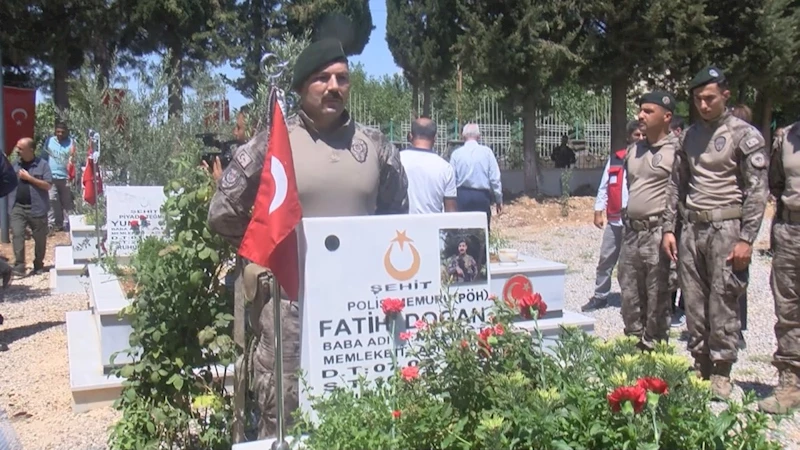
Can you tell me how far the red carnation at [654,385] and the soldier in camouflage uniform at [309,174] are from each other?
1310 mm

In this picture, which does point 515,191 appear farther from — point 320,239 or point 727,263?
point 320,239

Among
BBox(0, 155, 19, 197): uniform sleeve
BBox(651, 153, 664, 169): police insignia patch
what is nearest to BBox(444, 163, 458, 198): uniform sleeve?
BBox(651, 153, 664, 169): police insignia patch

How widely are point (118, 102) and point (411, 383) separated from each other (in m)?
9.44

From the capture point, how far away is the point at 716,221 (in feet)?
15.4

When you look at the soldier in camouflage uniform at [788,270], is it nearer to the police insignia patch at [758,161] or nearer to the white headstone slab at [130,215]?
the police insignia patch at [758,161]

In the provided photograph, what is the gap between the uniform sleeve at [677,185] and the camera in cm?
497

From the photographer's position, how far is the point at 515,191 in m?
20.5

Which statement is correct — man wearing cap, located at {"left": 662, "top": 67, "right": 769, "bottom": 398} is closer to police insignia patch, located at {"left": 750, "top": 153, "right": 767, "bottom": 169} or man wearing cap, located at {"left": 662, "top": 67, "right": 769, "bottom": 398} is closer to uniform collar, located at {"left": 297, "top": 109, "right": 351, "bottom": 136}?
police insignia patch, located at {"left": 750, "top": 153, "right": 767, "bottom": 169}

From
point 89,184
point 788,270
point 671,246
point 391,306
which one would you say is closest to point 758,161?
point 788,270

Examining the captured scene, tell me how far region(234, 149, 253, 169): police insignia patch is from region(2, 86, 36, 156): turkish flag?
1299 centimetres

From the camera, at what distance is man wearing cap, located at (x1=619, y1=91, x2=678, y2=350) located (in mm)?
5355

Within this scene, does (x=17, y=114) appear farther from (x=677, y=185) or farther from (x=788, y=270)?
(x=788, y=270)

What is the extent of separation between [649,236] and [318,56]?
3.39m

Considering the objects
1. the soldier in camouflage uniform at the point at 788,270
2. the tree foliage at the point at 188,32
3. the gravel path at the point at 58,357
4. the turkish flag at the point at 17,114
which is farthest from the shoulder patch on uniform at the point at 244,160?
the tree foliage at the point at 188,32
